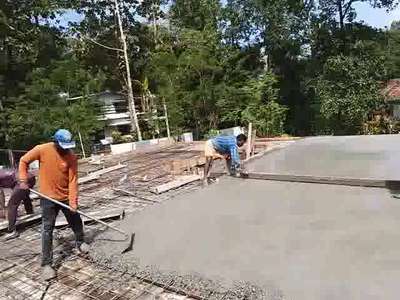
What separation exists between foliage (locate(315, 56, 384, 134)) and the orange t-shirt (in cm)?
1222

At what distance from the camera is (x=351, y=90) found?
46.3 feet

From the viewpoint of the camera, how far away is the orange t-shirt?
3.32 meters

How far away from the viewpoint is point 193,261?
283cm

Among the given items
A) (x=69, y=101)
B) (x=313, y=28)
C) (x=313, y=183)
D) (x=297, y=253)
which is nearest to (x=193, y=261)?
(x=297, y=253)

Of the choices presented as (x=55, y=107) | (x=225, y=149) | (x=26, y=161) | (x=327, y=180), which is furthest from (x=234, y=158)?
(x=55, y=107)

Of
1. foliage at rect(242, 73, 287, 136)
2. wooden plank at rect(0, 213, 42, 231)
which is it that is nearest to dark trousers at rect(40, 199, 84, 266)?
wooden plank at rect(0, 213, 42, 231)

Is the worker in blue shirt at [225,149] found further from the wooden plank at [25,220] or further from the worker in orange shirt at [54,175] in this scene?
the worker in orange shirt at [54,175]

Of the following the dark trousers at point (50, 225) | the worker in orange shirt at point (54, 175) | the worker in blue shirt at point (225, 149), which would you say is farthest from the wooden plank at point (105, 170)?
the worker in orange shirt at point (54, 175)

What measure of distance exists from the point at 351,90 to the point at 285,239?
1226cm

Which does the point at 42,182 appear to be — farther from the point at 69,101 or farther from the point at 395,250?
the point at 69,101

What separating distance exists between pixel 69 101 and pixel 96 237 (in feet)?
37.0

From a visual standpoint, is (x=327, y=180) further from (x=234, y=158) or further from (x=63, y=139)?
(x=63, y=139)

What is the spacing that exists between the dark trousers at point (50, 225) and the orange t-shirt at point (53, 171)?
8cm

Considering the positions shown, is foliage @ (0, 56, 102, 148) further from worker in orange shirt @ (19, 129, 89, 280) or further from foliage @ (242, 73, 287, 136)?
worker in orange shirt @ (19, 129, 89, 280)
